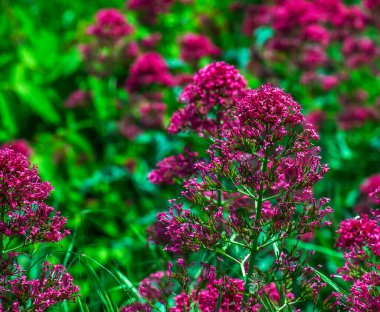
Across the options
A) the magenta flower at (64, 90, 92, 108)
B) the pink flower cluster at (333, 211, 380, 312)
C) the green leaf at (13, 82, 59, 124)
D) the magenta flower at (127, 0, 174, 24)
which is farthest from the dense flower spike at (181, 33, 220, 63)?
the pink flower cluster at (333, 211, 380, 312)

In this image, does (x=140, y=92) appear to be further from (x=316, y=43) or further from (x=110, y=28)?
(x=316, y=43)

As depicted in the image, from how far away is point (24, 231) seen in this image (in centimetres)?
202

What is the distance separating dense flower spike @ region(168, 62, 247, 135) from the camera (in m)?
2.62

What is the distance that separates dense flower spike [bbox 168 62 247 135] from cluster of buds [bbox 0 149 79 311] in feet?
2.55

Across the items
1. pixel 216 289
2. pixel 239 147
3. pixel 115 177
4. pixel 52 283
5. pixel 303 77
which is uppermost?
pixel 303 77

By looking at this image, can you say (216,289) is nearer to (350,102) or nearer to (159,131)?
(159,131)

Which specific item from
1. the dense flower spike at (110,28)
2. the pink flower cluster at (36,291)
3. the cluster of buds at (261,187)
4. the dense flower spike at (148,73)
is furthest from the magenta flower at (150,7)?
the pink flower cluster at (36,291)

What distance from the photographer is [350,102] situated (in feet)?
21.9

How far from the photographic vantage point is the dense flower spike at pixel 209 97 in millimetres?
2625

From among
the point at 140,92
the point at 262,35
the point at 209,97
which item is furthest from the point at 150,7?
the point at 209,97

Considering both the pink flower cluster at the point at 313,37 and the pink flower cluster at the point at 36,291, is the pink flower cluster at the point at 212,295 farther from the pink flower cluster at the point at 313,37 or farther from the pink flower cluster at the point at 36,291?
the pink flower cluster at the point at 313,37

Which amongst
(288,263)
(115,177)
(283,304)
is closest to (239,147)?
(288,263)

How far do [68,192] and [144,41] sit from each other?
1.79 metres

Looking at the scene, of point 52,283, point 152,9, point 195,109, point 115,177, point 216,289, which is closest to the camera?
point 52,283
